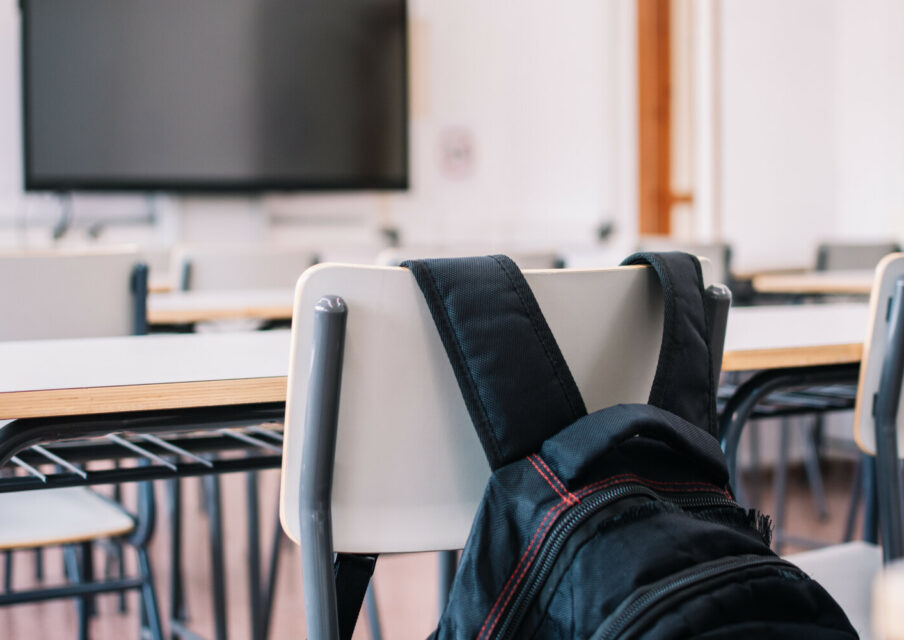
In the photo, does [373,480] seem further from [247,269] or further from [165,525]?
[165,525]

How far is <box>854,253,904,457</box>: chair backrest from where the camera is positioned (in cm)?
124

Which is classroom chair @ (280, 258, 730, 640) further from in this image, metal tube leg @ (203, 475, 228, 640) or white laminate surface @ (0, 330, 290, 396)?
metal tube leg @ (203, 475, 228, 640)

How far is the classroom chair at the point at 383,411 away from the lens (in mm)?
792

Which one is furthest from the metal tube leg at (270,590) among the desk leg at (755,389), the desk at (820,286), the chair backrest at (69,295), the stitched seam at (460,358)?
the desk at (820,286)

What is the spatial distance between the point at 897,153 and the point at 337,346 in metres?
5.67

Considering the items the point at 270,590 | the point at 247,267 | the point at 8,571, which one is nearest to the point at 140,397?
the point at 270,590

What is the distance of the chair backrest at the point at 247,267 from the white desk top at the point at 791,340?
145 cm

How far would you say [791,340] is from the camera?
4.21 ft

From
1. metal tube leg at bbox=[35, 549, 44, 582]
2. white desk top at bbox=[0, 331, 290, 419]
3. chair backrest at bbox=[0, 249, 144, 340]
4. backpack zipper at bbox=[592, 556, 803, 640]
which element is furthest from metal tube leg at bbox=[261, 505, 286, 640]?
backpack zipper at bbox=[592, 556, 803, 640]

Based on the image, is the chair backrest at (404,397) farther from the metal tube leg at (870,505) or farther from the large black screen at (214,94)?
the large black screen at (214,94)

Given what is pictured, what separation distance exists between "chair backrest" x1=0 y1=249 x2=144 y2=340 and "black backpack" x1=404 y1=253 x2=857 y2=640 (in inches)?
38.9

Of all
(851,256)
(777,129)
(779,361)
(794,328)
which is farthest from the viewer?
(777,129)

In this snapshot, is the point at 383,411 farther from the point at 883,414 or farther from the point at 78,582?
the point at 78,582

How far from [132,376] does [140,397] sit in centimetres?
7
